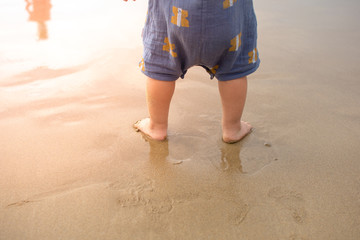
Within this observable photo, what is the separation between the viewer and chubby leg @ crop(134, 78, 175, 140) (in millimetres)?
1189

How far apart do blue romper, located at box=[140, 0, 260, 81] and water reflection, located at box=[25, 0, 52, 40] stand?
1451mm

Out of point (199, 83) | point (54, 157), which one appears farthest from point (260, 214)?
point (199, 83)

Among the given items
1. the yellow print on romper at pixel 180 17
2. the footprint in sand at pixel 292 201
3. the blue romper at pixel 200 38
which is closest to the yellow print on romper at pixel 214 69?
the blue romper at pixel 200 38

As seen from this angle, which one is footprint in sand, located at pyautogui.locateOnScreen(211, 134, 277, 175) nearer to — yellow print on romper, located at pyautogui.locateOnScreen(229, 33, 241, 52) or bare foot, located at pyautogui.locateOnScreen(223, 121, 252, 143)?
bare foot, located at pyautogui.locateOnScreen(223, 121, 252, 143)

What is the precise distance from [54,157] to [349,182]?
3.36 ft

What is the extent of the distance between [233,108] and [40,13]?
2210mm

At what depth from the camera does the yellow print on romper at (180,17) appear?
100 centimetres

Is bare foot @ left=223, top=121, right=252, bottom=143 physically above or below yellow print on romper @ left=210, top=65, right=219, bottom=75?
below

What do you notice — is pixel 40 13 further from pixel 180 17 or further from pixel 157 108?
pixel 180 17

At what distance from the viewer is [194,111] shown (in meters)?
1.51

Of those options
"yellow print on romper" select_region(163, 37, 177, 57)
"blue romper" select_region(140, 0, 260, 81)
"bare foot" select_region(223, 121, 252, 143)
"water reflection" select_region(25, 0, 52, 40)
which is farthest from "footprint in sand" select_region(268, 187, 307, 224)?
"water reflection" select_region(25, 0, 52, 40)

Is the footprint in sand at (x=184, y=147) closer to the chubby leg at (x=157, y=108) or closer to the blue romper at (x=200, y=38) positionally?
the chubby leg at (x=157, y=108)

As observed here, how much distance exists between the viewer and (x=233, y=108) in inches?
49.1

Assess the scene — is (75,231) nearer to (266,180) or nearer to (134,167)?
(134,167)
